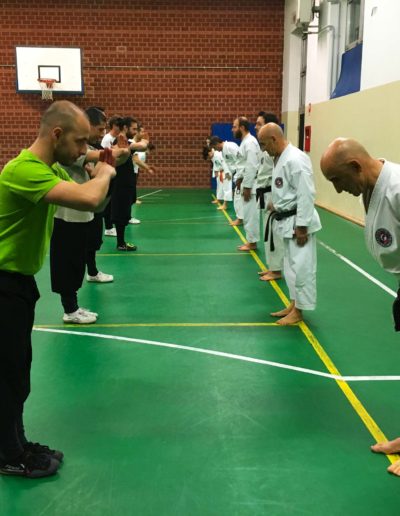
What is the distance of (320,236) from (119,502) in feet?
23.0

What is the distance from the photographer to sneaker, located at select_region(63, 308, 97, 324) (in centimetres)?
476

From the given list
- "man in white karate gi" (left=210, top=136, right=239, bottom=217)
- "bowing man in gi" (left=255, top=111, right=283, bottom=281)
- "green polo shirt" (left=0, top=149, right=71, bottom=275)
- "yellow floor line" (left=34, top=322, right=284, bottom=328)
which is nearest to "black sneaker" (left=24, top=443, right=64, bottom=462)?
"green polo shirt" (left=0, top=149, right=71, bottom=275)

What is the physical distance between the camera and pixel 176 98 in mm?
16234

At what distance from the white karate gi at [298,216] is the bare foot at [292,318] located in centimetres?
19

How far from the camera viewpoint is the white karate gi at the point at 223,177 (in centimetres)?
1133

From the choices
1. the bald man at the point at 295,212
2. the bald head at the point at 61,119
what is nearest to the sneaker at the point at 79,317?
the bald man at the point at 295,212

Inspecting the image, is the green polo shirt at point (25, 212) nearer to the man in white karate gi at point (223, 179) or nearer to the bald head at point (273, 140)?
the bald head at point (273, 140)

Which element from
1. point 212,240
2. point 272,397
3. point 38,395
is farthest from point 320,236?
point 38,395

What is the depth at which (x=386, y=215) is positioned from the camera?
226cm

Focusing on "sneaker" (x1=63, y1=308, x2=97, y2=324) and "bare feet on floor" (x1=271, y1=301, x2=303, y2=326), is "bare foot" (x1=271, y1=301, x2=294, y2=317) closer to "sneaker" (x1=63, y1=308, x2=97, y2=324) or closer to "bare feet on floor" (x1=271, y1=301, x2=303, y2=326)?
"bare feet on floor" (x1=271, y1=301, x2=303, y2=326)

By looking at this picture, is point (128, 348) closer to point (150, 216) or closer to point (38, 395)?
point (38, 395)

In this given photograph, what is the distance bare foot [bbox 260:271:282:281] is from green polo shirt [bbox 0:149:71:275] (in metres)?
4.01

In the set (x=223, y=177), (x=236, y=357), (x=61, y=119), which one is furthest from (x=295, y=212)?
(x=223, y=177)

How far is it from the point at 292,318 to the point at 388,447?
2030mm
